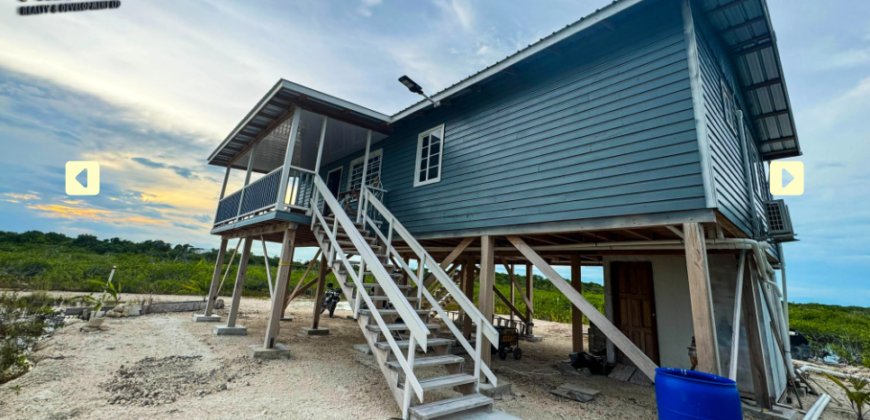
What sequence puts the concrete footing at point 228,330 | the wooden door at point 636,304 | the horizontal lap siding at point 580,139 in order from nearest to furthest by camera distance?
the horizontal lap siding at point 580,139 < the wooden door at point 636,304 < the concrete footing at point 228,330

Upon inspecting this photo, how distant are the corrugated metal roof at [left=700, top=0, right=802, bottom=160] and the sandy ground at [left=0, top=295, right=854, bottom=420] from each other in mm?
5688

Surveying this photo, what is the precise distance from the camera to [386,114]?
25.3ft

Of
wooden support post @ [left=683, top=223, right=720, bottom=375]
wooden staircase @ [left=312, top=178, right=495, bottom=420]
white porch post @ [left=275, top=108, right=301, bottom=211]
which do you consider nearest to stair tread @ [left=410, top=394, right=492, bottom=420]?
wooden staircase @ [left=312, top=178, right=495, bottom=420]

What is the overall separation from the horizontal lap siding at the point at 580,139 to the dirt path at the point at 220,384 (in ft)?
9.24

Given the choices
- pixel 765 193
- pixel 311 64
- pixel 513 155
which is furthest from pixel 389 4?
pixel 765 193

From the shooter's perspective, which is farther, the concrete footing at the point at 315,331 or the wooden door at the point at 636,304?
the concrete footing at the point at 315,331

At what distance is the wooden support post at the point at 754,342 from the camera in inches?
178

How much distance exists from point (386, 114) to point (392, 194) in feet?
6.21

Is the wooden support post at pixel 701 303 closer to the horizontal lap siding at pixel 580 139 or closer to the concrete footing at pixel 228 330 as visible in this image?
the horizontal lap siding at pixel 580 139

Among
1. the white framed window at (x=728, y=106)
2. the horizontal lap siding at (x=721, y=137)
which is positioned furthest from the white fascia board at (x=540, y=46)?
the white framed window at (x=728, y=106)

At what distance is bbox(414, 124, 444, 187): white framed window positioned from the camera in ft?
23.2

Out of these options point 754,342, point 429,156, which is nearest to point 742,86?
point 754,342

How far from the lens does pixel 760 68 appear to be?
20.5ft

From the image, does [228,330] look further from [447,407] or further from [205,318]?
[447,407]
